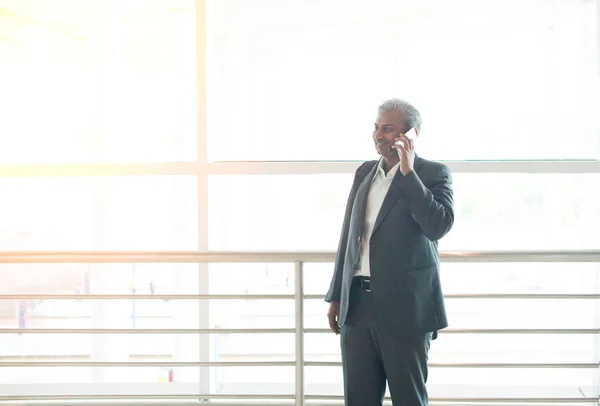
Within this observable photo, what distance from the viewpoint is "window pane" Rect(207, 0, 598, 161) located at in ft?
8.71

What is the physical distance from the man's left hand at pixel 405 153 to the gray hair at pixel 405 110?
2.7 inches

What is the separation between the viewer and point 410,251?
1.68 m

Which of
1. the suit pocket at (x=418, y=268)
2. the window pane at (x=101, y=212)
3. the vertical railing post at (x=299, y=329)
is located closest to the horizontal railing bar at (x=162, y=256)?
the vertical railing post at (x=299, y=329)

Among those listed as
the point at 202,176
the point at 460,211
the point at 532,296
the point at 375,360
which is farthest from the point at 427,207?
the point at 202,176

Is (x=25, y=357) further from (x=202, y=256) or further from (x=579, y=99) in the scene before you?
(x=579, y=99)

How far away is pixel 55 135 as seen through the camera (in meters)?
2.80

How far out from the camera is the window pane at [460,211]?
268cm

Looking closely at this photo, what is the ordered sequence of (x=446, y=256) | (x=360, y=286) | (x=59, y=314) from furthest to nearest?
1. (x=59, y=314)
2. (x=446, y=256)
3. (x=360, y=286)

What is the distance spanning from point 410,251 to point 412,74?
4.37 feet

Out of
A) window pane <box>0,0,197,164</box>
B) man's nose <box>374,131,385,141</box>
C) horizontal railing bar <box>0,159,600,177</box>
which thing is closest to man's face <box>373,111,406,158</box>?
man's nose <box>374,131,385,141</box>

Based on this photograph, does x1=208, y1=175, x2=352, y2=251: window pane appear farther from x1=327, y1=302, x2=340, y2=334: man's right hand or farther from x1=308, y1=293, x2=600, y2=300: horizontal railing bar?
x1=327, y1=302, x2=340, y2=334: man's right hand

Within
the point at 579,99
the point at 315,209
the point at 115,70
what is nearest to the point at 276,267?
the point at 315,209

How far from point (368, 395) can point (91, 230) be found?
5.96 ft

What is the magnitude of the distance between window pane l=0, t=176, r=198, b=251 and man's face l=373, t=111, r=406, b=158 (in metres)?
1.39
